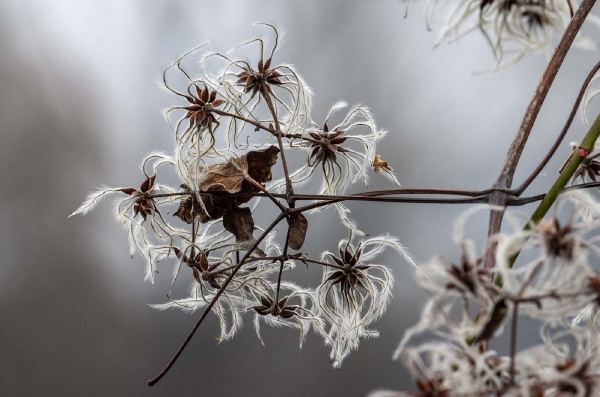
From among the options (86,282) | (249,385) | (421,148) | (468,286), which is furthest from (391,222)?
(468,286)

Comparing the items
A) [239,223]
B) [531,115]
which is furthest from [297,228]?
[531,115]

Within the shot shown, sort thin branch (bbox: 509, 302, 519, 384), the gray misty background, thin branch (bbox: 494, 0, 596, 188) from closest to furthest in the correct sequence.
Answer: thin branch (bbox: 509, 302, 519, 384), thin branch (bbox: 494, 0, 596, 188), the gray misty background

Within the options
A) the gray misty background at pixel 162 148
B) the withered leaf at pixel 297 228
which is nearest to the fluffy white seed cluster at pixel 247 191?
the withered leaf at pixel 297 228

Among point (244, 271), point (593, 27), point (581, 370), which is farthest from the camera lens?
point (593, 27)

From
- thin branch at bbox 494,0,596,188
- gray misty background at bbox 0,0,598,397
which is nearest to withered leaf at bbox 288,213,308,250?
thin branch at bbox 494,0,596,188

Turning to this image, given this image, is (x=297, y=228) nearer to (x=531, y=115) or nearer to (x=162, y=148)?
(x=531, y=115)

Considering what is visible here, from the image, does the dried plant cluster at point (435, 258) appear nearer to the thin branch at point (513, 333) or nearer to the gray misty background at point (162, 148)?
the thin branch at point (513, 333)

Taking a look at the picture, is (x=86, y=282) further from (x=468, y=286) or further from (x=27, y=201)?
(x=468, y=286)

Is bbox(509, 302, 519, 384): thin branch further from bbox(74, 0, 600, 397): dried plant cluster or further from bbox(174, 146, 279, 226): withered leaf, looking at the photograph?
bbox(174, 146, 279, 226): withered leaf
